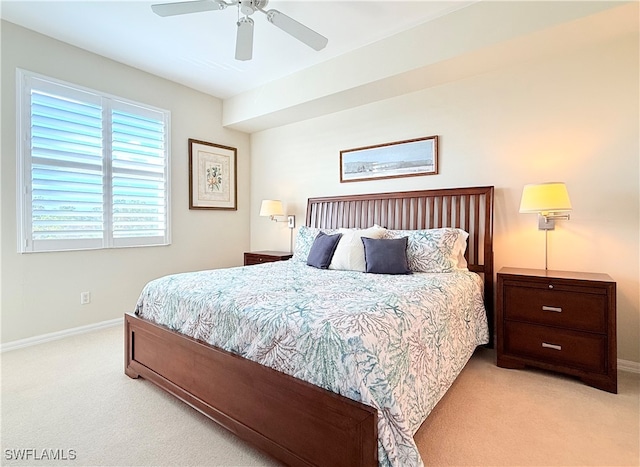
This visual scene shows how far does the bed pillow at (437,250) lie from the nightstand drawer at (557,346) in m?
0.63

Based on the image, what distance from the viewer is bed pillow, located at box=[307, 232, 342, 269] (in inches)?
123

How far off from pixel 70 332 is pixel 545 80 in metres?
5.07

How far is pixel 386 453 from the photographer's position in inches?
47.7

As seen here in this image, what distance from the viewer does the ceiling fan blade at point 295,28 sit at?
2.28m

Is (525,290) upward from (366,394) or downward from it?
upward

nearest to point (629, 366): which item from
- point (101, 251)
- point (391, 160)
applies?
point (391, 160)

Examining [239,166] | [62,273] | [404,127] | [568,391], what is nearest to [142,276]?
[62,273]

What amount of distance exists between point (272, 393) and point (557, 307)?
83.2 inches

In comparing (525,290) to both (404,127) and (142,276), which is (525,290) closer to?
(404,127)

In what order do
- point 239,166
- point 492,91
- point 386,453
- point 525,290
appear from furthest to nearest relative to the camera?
point 239,166 → point 492,91 → point 525,290 → point 386,453

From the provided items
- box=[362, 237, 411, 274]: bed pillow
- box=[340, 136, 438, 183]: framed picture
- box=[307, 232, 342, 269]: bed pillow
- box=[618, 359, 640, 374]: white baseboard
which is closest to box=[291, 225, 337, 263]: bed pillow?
box=[307, 232, 342, 269]: bed pillow

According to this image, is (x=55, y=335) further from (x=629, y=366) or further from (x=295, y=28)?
(x=629, y=366)

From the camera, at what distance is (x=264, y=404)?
1548 millimetres

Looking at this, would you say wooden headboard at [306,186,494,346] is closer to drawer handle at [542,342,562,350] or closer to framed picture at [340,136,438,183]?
framed picture at [340,136,438,183]
